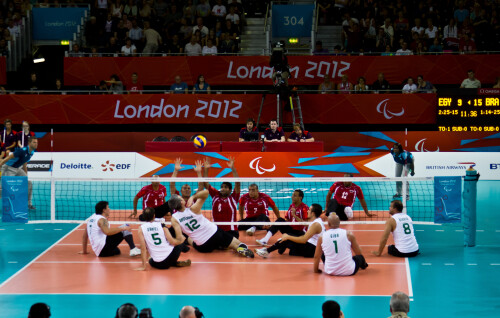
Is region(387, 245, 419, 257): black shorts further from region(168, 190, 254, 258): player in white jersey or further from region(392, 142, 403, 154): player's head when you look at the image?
region(392, 142, 403, 154): player's head

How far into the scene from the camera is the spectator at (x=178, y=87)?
28.9 meters

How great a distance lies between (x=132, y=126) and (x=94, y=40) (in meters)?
5.10

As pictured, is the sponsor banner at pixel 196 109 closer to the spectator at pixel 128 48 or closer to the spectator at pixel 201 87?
the spectator at pixel 201 87

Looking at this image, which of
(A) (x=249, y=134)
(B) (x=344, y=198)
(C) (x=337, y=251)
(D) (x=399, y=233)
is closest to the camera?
(C) (x=337, y=251)

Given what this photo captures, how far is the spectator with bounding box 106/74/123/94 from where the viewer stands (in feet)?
95.0

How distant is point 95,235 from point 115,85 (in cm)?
1560

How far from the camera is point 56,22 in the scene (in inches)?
1277

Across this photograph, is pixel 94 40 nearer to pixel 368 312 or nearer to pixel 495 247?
pixel 495 247

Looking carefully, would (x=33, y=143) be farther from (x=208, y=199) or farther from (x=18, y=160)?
(x=208, y=199)

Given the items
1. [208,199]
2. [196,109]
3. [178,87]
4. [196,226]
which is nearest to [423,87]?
[196,109]

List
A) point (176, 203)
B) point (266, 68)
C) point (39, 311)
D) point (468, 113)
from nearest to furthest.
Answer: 1. point (39, 311)
2. point (176, 203)
3. point (468, 113)
4. point (266, 68)

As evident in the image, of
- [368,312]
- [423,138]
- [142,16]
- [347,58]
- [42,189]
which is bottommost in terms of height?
[368,312]

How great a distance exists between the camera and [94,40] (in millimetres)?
31750

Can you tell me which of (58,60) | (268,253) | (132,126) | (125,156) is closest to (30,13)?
(58,60)
